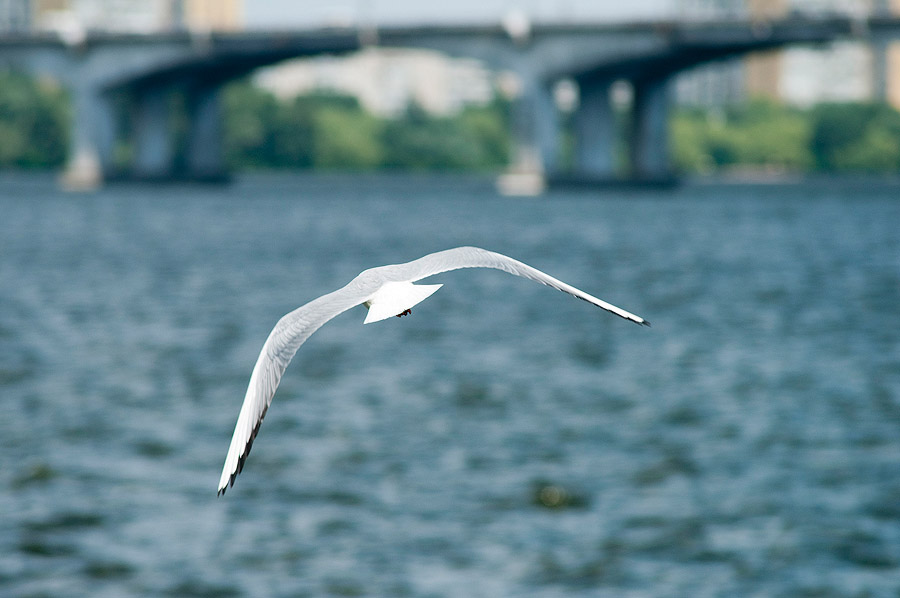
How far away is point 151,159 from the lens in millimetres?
153500

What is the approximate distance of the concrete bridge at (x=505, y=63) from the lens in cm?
12006

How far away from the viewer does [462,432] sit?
148ft

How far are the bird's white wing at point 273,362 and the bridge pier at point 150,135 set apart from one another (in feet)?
478

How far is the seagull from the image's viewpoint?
970 cm

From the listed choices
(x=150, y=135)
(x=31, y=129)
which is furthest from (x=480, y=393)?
(x=31, y=129)

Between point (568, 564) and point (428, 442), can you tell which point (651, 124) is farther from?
point (568, 564)

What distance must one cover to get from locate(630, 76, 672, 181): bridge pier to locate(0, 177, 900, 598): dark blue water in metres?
45.2

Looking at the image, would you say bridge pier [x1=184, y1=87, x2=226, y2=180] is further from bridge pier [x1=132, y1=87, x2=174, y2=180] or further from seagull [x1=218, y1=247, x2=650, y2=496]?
seagull [x1=218, y1=247, x2=650, y2=496]

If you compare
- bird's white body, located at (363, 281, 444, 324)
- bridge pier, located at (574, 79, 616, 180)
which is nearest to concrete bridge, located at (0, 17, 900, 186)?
bridge pier, located at (574, 79, 616, 180)

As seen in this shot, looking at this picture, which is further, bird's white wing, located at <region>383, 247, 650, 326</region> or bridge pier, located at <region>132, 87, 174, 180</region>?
bridge pier, located at <region>132, 87, 174, 180</region>

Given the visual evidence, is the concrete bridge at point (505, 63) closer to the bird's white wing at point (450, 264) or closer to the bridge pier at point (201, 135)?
the bridge pier at point (201, 135)

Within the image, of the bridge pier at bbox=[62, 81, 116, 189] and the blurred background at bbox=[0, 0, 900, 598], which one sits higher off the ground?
the bridge pier at bbox=[62, 81, 116, 189]

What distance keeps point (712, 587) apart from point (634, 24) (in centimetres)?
9509

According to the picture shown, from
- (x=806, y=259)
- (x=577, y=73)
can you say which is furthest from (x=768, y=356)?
(x=577, y=73)
